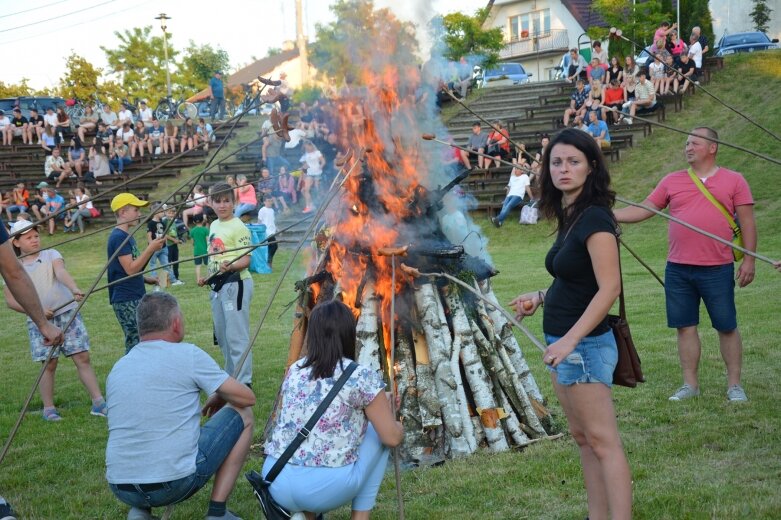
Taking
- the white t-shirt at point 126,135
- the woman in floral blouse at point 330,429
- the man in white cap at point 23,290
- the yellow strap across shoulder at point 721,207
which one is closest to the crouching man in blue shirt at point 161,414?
the woman in floral blouse at point 330,429

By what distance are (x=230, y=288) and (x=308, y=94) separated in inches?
77.8

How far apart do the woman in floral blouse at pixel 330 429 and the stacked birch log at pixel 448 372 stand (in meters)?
1.26

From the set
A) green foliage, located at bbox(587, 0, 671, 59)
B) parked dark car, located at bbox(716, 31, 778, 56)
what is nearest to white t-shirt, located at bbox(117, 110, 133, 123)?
green foliage, located at bbox(587, 0, 671, 59)

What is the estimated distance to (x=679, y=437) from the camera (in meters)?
5.67

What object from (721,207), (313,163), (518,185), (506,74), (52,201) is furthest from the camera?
(506,74)

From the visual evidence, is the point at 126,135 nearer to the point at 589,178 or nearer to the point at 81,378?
the point at 81,378

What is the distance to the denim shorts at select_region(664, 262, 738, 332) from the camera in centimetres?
635

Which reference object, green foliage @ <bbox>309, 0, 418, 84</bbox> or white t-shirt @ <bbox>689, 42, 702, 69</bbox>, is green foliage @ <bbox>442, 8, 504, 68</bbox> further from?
green foliage @ <bbox>309, 0, 418, 84</bbox>

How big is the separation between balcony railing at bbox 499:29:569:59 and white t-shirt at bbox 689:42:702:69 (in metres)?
25.6

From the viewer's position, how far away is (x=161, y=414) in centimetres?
413

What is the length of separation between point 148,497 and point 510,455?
241 centimetres

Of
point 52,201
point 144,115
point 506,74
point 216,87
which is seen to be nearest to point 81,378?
point 52,201

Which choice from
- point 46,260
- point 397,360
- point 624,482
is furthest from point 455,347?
point 46,260

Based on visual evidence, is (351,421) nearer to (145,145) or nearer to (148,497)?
(148,497)
